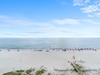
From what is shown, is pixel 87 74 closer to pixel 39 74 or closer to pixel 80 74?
pixel 80 74

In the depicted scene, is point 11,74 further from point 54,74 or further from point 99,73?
point 99,73

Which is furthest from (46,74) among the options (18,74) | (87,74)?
(87,74)

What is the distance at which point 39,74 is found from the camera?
26.2m

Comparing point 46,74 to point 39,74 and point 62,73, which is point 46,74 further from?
point 62,73

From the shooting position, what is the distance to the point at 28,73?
2692 centimetres

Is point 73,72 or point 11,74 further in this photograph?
point 73,72

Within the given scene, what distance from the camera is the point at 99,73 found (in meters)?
27.1

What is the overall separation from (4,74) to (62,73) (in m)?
12.0

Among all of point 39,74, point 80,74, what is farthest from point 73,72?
point 39,74

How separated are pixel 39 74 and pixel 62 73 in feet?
15.8

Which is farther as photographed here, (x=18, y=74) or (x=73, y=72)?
(x=73, y=72)

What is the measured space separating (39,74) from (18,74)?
13.8 feet

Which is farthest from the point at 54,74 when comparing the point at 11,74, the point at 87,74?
the point at 11,74

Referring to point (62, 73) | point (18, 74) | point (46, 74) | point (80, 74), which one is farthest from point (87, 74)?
point (18, 74)
